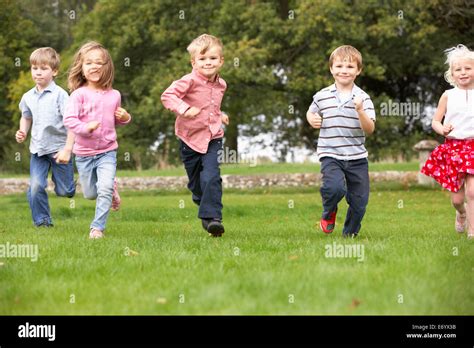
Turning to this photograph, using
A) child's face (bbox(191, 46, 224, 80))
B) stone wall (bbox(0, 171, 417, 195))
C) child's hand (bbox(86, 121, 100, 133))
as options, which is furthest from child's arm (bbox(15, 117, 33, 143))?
stone wall (bbox(0, 171, 417, 195))

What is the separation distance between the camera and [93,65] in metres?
8.23

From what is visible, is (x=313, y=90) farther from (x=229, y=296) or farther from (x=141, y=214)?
(x=229, y=296)

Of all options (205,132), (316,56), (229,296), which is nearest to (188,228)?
(205,132)

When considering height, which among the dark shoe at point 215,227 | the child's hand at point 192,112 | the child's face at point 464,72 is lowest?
the dark shoe at point 215,227

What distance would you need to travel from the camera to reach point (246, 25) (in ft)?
98.9

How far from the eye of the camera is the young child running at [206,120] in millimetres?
8281

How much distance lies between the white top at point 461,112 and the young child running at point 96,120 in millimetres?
3430

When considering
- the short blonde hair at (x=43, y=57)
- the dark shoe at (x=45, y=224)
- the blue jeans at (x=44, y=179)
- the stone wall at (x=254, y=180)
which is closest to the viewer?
the short blonde hair at (x=43, y=57)

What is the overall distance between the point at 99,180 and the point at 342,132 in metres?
2.56

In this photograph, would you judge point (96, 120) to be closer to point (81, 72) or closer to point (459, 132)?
point (81, 72)

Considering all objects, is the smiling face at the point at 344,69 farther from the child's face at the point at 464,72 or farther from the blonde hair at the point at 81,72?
the blonde hair at the point at 81,72

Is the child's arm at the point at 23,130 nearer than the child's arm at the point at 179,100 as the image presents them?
No

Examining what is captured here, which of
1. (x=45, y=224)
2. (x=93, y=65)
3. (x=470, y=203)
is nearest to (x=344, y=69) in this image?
(x=470, y=203)

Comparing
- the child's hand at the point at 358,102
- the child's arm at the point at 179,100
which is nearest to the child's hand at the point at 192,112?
the child's arm at the point at 179,100
